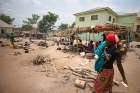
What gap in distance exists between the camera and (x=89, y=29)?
1012 cm

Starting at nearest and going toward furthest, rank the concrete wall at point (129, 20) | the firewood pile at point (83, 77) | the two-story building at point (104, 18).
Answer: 1. the firewood pile at point (83, 77)
2. the two-story building at point (104, 18)
3. the concrete wall at point (129, 20)

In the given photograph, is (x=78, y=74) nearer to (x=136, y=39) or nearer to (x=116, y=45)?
(x=116, y=45)

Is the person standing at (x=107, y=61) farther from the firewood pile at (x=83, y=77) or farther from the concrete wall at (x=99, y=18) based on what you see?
the concrete wall at (x=99, y=18)

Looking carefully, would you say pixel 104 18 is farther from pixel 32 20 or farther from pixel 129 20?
pixel 32 20

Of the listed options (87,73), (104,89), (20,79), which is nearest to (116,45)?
(104,89)

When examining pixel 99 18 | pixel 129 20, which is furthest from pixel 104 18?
pixel 129 20

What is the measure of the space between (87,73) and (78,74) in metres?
0.39

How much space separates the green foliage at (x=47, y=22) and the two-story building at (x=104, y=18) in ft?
51.0

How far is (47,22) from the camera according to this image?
3412cm

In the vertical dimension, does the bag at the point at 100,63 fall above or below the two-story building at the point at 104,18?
below

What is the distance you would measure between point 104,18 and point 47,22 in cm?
2096

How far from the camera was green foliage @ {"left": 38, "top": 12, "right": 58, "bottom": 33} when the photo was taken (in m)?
33.7

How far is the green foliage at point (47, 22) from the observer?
3369cm

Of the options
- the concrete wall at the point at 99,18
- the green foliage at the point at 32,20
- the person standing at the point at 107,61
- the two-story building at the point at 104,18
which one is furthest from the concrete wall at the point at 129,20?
the green foliage at the point at 32,20
